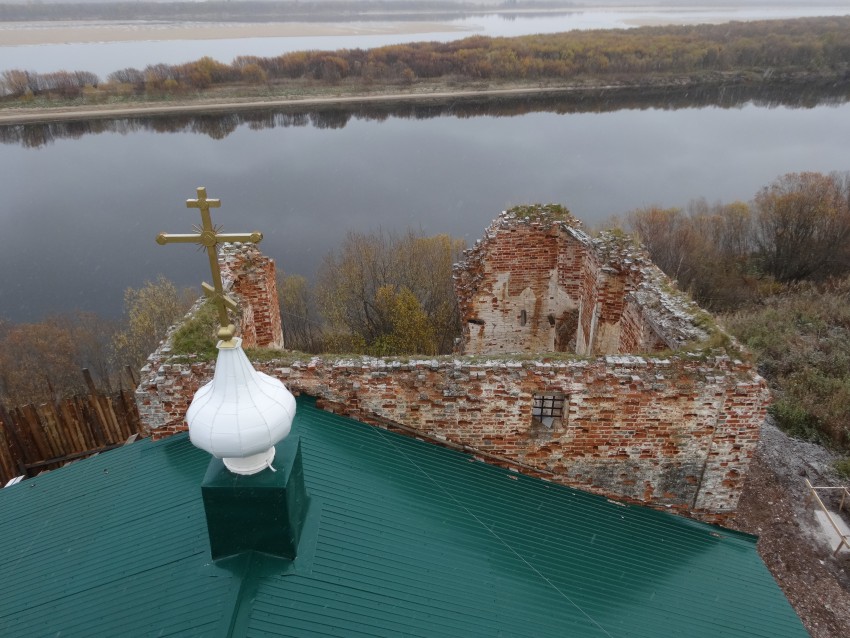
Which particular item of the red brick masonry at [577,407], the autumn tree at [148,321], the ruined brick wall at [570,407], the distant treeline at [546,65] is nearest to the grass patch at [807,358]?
the red brick masonry at [577,407]

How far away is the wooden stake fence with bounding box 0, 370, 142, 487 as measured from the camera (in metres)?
11.7

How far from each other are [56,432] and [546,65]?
207 ft

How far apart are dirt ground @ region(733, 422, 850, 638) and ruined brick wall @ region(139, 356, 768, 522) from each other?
4.75 m

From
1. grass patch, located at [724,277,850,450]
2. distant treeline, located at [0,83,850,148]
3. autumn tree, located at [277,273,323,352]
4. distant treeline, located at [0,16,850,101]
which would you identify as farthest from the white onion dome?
distant treeline, located at [0,16,850,101]

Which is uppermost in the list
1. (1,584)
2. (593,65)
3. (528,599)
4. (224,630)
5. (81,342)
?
(593,65)

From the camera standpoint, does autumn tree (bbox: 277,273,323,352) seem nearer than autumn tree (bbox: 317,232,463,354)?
No

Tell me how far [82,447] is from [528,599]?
11.1 m

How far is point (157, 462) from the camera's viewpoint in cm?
589

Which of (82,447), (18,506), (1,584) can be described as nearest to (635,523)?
(1,584)

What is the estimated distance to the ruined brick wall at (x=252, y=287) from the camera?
29.6 ft

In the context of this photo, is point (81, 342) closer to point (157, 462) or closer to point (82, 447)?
point (82, 447)

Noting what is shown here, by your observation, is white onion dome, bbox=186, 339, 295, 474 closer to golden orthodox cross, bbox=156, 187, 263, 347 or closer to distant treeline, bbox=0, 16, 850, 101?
golden orthodox cross, bbox=156, 187, 263, 347

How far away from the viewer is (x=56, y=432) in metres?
12.1

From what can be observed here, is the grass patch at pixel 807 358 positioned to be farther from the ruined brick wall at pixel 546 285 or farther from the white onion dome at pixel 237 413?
the white onion dome at pixel 237 413
